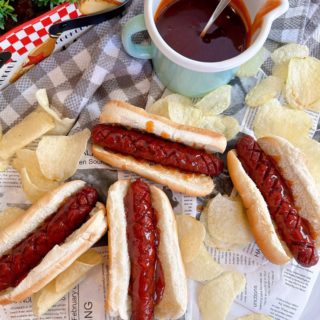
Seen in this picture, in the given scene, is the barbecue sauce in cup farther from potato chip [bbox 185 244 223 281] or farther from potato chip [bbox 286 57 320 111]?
potato chip [bbox 185 244 223 281]

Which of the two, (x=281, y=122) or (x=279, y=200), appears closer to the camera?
(x=279, y=200)

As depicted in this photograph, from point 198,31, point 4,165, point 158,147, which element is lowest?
point 158,147

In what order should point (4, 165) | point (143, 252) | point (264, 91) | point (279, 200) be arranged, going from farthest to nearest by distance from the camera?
point (264, 91) < point (4, 165) < point (279, 200) < point (143, 252)

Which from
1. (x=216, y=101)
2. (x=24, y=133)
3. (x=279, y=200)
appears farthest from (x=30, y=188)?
(x=279, y=200)

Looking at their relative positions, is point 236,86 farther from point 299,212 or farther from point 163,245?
point 163,245

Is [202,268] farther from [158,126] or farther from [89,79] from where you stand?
[89,79]

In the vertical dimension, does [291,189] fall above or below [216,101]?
below

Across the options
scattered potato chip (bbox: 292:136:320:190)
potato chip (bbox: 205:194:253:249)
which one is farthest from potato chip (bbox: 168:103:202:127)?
scattered potato chip (bbox: 292:136:320:190)

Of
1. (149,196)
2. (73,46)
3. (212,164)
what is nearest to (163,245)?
(149,196)
